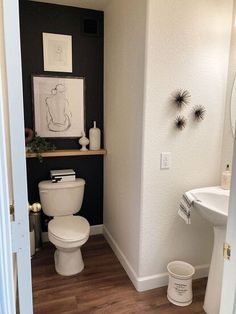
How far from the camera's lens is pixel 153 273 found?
2.13 meters

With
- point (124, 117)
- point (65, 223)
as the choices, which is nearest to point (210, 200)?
point (124, 117)

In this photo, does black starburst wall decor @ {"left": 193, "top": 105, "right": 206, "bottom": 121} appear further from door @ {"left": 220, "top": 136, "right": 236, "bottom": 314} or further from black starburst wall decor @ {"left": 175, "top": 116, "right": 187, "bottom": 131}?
door @ {"left": 220, "top": 136, "right": 236, "bottom": 314}

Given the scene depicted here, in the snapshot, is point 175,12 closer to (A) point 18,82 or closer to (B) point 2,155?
(A) point 18,82

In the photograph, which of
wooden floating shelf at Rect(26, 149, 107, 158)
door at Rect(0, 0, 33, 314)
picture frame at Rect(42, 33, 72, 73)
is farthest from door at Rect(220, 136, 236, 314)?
picture frame at Rect(42, 33, 72, 73)

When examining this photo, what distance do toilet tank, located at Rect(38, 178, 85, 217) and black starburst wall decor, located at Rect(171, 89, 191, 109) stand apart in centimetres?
126

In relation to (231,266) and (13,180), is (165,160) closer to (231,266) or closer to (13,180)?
(231,266)

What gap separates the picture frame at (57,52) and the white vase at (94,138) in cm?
66

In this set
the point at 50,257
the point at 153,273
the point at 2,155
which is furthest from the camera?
the point at 50,257


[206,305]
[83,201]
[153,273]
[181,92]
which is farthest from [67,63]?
[206,305]

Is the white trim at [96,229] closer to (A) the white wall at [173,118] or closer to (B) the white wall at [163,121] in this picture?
(B) the white wall at [163,121]

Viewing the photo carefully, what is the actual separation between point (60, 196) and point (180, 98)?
1450 mm

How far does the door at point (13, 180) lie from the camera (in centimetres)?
73

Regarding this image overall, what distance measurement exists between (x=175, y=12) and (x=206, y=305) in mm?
2115

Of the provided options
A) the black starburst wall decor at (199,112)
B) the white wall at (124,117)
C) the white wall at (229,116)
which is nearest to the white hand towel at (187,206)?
the white wall at (124,117)
